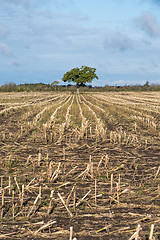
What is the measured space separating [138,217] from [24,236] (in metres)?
1.77

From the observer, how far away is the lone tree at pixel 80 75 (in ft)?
184

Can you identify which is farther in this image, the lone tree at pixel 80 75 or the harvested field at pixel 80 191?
the lone tree at pixel 80 75

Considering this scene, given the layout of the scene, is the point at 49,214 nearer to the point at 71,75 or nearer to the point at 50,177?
the point at 50,177

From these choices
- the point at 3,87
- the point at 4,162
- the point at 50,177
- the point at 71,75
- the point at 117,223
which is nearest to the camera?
the point at 117,223

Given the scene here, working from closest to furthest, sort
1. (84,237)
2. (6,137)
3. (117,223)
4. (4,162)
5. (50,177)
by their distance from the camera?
(84,237), (117,223), (50,177), (4,162), (6,137)

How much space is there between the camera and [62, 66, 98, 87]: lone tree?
56.2m

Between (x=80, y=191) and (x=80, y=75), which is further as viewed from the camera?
(x=80, y=75)

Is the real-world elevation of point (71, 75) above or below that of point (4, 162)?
above

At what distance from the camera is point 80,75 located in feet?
190

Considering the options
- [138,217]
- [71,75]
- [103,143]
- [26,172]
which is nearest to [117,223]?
[138,217]

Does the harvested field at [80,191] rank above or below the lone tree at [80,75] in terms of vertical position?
below

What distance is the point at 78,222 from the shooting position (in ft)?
12.5

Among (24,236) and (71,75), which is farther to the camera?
(71,75)

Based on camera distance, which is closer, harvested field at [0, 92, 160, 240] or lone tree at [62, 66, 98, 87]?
harvested field at [0, 92, 160, 240]
